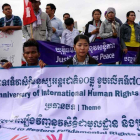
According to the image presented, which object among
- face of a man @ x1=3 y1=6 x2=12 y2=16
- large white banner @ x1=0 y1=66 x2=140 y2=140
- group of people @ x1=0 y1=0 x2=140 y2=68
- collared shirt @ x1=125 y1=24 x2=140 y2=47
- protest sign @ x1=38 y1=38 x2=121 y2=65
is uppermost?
face of a man @ x1=3 y1=6 x2=12 y2=16

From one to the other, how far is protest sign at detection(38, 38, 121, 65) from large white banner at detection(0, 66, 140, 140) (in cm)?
259

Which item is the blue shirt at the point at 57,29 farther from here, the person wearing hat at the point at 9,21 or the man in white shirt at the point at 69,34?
the person wearing hat at the point at 9,21

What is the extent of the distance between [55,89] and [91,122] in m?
0.69

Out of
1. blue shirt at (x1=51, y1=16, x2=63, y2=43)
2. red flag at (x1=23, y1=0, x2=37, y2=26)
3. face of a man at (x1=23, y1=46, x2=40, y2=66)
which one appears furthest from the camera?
blue shirt at (x1=51, y1=16, x2=63, y2=43)

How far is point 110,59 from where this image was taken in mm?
6707

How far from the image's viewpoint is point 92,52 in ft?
22.0

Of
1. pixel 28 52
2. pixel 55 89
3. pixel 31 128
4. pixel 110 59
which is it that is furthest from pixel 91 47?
pixel 31 128

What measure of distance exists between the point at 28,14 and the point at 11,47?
1.06m

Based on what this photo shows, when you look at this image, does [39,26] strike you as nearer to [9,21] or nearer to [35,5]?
[35,5]

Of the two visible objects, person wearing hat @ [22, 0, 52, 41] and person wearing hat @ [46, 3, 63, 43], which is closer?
person wearing hat @ [22, 0, 52, 41]

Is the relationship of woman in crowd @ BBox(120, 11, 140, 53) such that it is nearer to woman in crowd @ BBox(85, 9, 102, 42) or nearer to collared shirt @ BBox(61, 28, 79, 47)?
woman in crowd @ BBox(85, 9, 102, 42)

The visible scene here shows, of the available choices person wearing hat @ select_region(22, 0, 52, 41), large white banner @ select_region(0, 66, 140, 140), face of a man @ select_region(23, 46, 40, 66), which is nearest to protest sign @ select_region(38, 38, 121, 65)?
person wearing hat @ select_region(22, 0, 52, 41)

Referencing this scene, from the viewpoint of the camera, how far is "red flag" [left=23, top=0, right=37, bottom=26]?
6098mm

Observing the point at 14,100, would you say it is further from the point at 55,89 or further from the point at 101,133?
the point at 101,133
